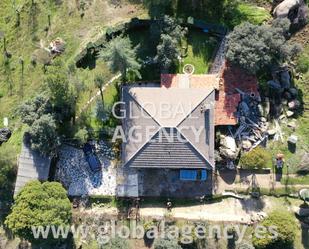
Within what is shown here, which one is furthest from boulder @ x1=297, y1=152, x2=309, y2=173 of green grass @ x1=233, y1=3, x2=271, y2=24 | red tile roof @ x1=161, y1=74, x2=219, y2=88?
green grass @ x1=233, y1=3, x2=271, y2=24

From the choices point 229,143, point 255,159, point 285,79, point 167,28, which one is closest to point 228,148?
point 229,143

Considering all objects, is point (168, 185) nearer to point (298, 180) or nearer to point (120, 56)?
point (298, 180)

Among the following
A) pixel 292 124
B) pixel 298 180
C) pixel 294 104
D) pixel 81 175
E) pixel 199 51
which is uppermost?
pixel 199 51

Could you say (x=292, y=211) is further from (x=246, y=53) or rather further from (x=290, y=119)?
(x=246, y=53)

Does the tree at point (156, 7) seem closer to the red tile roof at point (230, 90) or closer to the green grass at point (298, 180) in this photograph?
the red tile roof at point (230, 90)

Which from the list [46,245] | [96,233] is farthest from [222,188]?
[46,245]

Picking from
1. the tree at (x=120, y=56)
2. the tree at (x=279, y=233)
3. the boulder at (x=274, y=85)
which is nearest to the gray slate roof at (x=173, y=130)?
the tree at (x=120, y=56)
